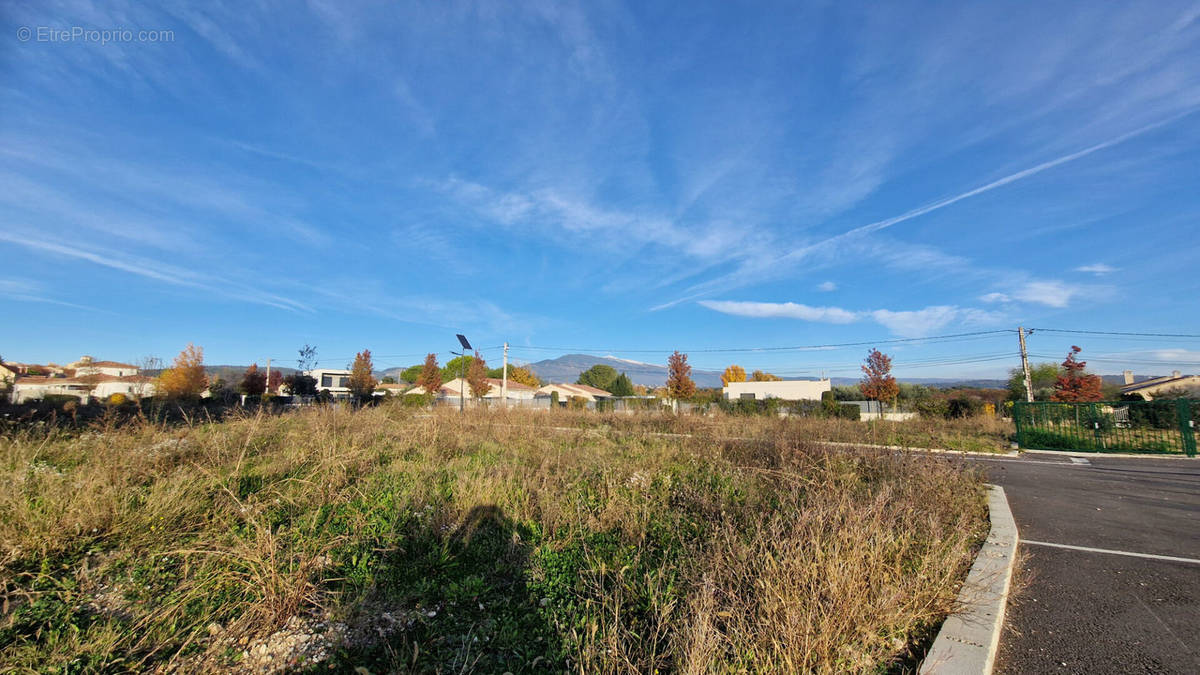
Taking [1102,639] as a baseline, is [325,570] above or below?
above

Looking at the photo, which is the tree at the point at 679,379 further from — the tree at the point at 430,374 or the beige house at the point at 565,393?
the tree at the point at 430,374

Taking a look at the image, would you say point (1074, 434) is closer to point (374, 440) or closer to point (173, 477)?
point (374, 440)

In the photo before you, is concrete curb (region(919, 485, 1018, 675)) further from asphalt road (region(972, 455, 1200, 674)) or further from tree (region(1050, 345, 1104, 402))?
tree (region(1050, 345, 1104, 402))

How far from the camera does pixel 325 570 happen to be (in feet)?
11.3

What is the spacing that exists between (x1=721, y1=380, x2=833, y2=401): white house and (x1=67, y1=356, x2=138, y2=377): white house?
194 ft

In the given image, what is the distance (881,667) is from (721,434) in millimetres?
8295

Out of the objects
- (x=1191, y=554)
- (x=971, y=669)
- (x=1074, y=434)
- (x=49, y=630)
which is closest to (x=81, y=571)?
(x=49, y=630)

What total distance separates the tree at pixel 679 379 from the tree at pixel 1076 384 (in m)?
20.5

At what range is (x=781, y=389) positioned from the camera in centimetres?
5569

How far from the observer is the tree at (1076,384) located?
82.2 feet

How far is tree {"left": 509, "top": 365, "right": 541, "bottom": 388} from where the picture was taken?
77000 mm

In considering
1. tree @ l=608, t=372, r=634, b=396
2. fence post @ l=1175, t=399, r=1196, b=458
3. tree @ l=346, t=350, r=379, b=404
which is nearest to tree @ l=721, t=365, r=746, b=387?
tree @ l=608, t=372, r=634, b=396

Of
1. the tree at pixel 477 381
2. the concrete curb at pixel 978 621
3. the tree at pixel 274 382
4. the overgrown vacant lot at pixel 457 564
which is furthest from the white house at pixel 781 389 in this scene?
the concrete curb at pixel 978 621

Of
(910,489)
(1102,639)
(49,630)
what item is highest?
(910,489)
